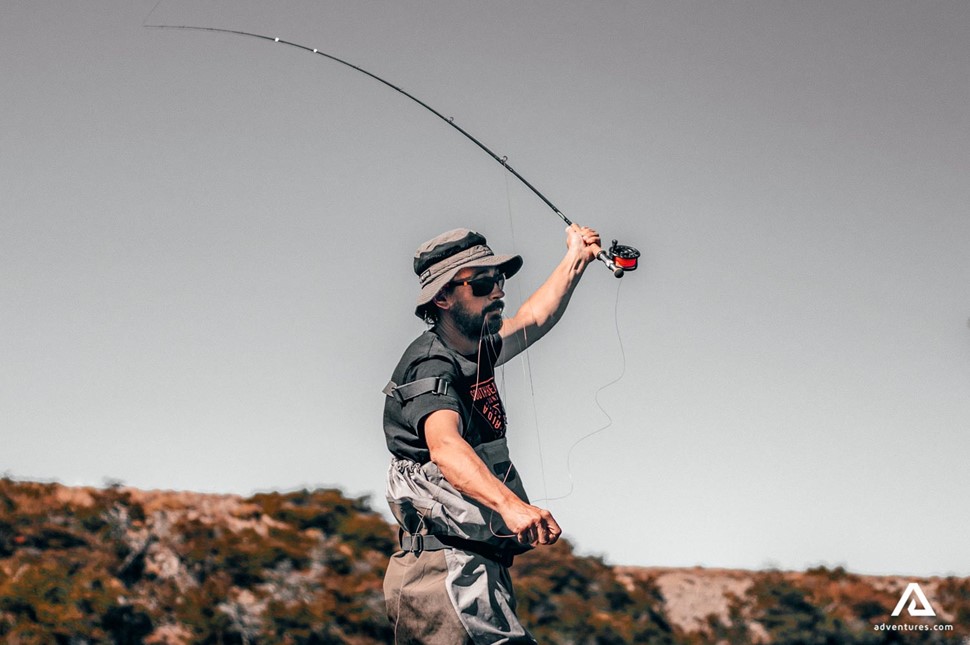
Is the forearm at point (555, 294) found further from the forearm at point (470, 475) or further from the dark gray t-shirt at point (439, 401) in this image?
the forearm at point (470, 475)

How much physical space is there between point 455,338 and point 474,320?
0.13 metres

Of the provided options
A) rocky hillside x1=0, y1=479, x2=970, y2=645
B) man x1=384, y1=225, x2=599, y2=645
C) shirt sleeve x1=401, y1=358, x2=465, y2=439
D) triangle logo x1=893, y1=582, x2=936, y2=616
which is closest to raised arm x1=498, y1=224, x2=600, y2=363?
man x1=384, y1=225, x2=599, y2=645

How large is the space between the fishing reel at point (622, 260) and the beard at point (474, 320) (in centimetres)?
74

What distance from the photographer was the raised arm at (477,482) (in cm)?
Result: 599

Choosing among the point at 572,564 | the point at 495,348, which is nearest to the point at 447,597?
the point at 495,348

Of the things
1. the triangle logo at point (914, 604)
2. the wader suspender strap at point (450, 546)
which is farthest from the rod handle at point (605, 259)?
the triangle logo at point (914, 604)

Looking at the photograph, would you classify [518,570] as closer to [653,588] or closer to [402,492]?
[653,588]

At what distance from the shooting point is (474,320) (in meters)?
6.98

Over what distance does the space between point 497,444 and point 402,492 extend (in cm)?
54

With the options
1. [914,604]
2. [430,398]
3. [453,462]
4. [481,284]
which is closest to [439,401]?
[430,398]

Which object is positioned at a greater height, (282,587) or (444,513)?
(282,587)

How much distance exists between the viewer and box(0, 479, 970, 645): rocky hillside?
2531cm

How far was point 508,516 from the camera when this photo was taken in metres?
6.05

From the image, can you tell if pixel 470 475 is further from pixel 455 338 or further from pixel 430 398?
pixel 455 338
